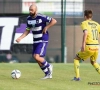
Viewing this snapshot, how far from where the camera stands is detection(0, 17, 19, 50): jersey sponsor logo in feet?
76.1

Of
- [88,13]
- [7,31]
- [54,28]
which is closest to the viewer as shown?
[88,13]

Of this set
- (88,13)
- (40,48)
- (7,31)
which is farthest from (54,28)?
(88,13)

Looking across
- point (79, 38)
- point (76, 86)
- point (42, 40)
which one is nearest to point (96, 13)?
point (79, 38)

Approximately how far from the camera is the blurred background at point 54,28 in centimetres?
2333

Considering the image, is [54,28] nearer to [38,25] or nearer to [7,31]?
[7,31]

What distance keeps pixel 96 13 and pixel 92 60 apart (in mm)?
12117

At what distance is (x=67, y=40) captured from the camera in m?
23.9

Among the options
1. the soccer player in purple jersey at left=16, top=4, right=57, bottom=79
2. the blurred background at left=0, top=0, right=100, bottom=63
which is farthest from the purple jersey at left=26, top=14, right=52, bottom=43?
the blurred background at left=0, top=0, right=100, bottom=63

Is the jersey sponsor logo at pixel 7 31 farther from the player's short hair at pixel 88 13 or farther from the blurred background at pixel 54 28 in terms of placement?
the player's short hair at pixel 88 13

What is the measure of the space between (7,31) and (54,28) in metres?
2.33

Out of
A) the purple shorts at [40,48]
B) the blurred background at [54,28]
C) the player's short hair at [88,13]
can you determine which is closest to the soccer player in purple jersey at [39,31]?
the purple shorts at [40,48]

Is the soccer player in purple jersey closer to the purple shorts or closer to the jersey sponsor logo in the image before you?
the purple shorts

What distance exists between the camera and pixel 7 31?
23.3m

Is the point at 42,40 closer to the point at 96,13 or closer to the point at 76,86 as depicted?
the point at 76,86
